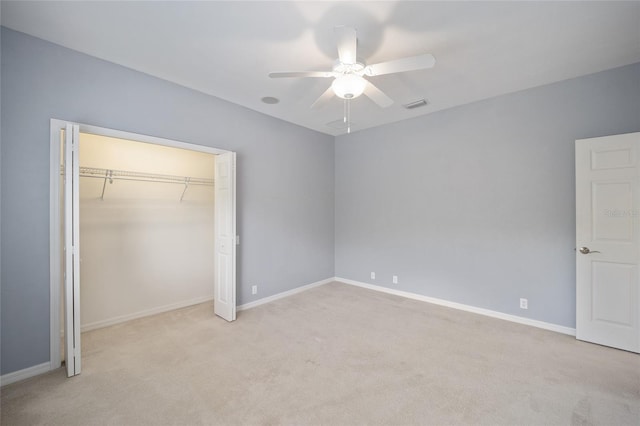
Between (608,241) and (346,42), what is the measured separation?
3254 millimetres

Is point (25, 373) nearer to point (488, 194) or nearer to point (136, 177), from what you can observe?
point (136, 177)

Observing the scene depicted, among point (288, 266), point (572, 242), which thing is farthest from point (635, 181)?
point (288, 266)

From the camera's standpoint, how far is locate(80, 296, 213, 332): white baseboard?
3293mm

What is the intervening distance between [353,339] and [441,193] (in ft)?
8.14

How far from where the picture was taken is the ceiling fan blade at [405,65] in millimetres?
1989

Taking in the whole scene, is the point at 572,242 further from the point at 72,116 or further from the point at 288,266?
the point at 72,116

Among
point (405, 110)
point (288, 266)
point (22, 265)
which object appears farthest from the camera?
point (288, 266)

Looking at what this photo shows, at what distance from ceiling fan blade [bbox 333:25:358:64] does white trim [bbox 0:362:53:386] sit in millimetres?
3608

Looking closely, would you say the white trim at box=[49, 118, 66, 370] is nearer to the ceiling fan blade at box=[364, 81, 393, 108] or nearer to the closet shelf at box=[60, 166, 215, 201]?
the closet shelf at box=[60, 166, 215, 201]

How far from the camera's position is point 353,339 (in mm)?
3031

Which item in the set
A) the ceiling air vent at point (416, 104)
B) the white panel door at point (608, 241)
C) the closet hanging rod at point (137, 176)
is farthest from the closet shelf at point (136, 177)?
the white panel door at point (608, 241)

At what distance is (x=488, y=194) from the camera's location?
12.2 feet

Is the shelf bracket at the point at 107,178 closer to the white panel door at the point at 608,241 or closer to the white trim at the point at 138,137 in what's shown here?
the white trim at the point at 138,137

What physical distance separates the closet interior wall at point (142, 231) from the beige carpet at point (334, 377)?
16.7 inches
